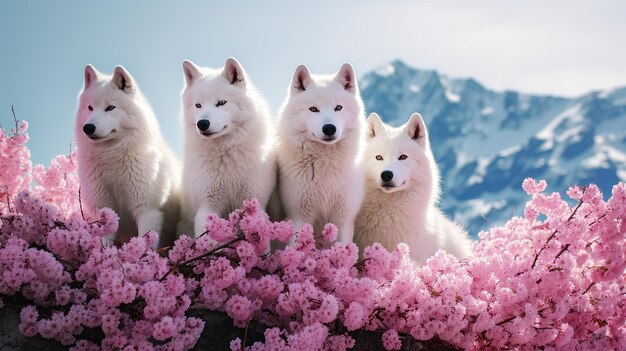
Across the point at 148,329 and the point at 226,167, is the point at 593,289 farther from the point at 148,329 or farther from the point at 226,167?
the point at 148,329

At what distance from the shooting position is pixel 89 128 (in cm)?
579

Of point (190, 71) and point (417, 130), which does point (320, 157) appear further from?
point (190, 71)

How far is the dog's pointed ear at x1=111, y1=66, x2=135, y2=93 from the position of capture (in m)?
6.22

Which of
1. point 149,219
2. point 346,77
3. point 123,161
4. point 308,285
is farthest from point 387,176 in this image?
point 123,161

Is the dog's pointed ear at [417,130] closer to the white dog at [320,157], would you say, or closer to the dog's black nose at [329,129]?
the white dog at [320,157]

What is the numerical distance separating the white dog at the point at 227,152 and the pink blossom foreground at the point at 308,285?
3.71ft

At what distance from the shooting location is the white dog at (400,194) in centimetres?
648

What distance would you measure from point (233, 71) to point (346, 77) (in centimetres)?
112

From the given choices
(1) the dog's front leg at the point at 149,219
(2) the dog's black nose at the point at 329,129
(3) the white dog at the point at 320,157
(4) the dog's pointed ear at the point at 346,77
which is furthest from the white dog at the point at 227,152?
(4) the dog's pointed ear at the point at 346,77

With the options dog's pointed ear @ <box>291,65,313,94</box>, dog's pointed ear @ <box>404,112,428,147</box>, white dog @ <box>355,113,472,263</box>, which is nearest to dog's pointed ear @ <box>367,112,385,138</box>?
white dog @ <box>355,113,472,263</box>

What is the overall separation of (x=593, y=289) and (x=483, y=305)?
5.08 feet

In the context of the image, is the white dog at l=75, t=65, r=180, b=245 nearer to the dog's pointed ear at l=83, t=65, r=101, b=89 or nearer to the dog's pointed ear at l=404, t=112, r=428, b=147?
the dog's pointed ear at l=83, t=65, r=101, b=89

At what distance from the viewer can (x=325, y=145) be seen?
5.90 metres

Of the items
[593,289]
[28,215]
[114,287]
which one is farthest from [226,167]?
[593,289]
